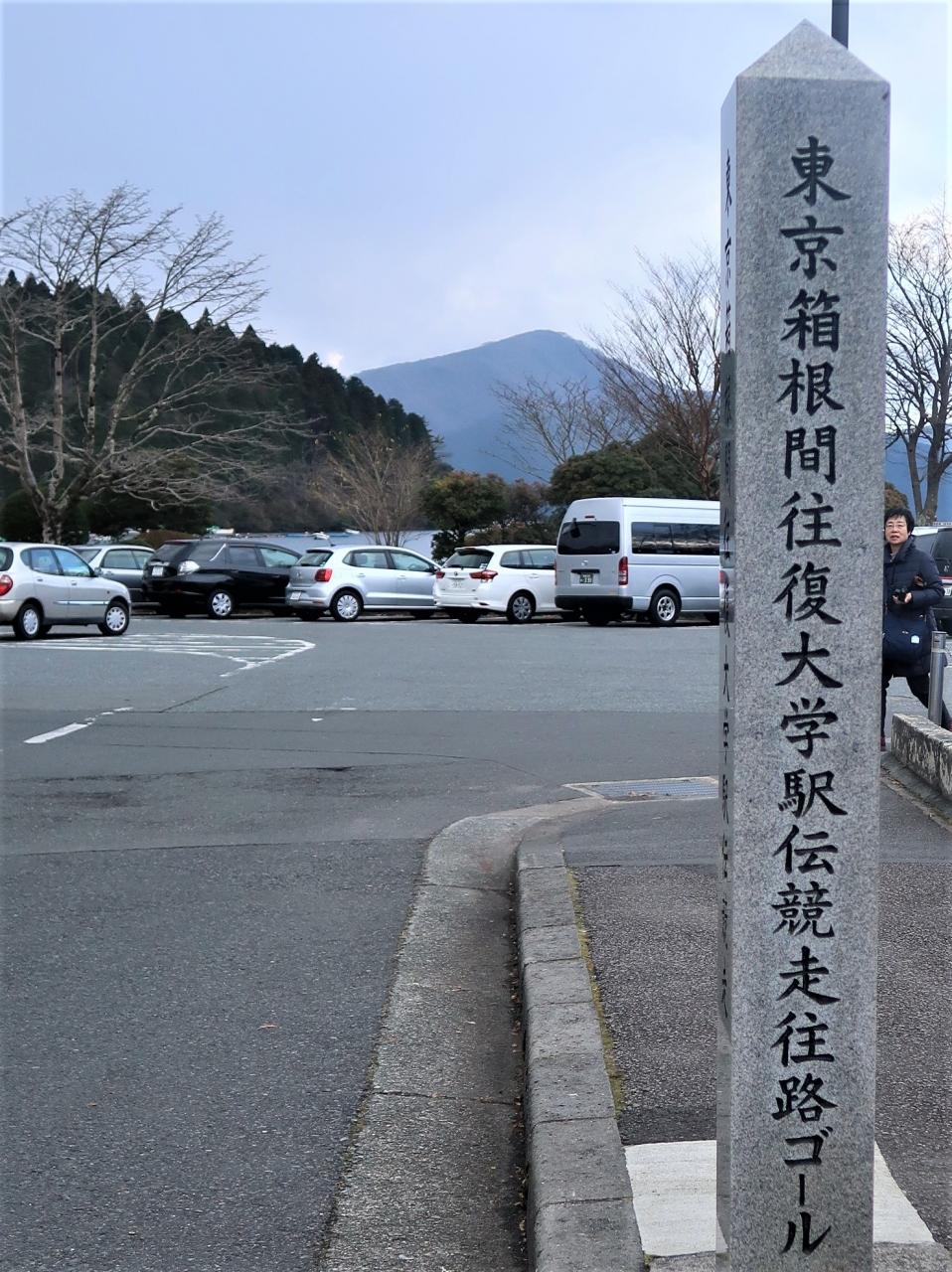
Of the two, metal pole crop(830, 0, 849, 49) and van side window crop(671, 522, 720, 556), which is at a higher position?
metal pole crop(830, 0, 849, 49)

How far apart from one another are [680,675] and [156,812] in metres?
8.37

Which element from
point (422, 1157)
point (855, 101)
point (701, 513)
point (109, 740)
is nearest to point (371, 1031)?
point (422, 1157)

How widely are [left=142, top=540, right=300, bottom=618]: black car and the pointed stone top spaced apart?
26.1m

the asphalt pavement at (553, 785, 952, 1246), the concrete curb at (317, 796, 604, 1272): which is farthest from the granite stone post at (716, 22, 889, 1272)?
the concrete curb at (317, 796, 604, 1272)

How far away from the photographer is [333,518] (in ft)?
196

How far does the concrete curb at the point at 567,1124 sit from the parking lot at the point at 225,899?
0.52 m

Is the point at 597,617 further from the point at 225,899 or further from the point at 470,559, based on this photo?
the point at 225,899

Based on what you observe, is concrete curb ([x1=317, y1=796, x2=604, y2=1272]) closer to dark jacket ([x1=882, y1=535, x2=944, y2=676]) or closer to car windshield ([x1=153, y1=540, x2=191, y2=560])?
dark jacket ([x1=882, y1=535, x2=944, y2=676])

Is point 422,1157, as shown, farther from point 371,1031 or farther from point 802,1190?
point 802,1190

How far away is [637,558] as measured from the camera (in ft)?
82.9

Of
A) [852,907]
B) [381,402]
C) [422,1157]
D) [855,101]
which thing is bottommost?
[422,1157]

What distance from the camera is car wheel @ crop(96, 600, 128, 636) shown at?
867 inches

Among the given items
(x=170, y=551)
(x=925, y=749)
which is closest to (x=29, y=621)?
(x=170, y=551)

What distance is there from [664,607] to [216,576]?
9095 mm
